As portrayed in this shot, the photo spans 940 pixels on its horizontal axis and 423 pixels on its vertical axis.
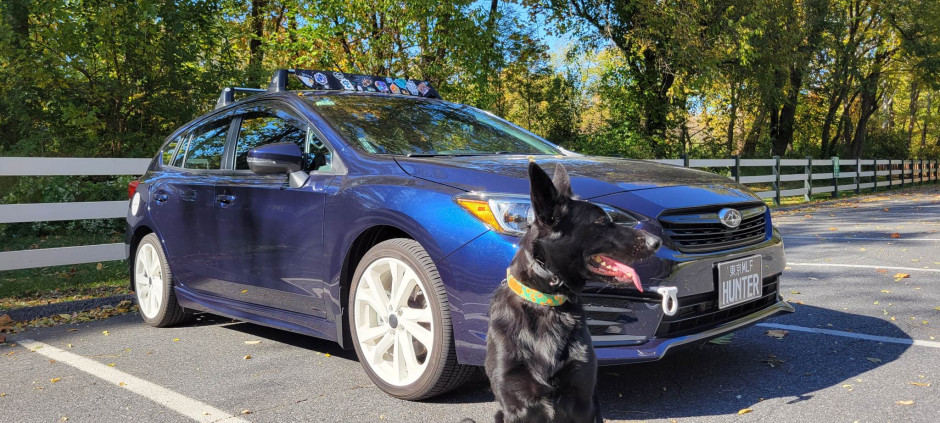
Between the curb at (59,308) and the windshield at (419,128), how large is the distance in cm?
325

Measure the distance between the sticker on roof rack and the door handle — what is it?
943 mm

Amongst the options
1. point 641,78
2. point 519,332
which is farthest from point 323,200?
point 641,78

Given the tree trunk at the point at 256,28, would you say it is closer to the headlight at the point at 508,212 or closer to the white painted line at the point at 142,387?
the white painted line at the point at 142,387

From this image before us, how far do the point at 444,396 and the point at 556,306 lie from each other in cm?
125

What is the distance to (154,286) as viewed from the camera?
5.39 metres

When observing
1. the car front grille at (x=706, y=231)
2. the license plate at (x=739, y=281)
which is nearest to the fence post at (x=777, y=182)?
the car front grille at (x=706, y=231)

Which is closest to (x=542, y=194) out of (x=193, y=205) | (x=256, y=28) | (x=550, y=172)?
(x=550, y=172)

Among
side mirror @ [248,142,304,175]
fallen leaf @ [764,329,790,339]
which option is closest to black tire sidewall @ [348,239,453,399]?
side mirror @ [248,142,304,175]

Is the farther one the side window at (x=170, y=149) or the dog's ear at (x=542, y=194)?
the side window at (x=170, y=149)

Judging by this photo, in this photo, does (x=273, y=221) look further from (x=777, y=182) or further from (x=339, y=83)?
(x=777, y=182)

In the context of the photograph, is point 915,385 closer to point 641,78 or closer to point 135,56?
point 135,56

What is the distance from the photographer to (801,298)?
5758 millimetres

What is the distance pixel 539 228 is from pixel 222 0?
43.3 feet

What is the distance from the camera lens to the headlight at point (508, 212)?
3027 millimetres
